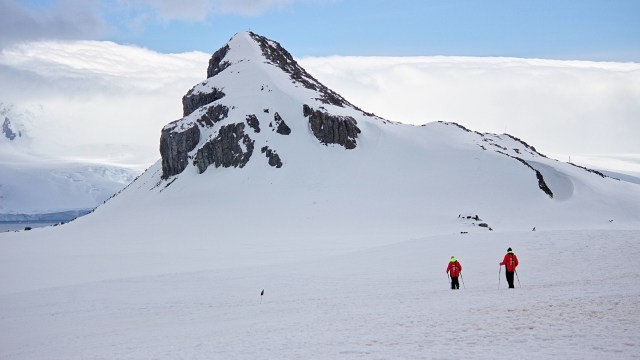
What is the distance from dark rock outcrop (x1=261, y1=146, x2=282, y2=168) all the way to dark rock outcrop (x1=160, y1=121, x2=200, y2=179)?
14656 mm

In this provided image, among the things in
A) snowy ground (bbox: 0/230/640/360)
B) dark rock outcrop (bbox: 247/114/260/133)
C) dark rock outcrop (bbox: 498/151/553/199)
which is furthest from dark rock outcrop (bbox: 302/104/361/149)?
snowy ground (bbox: 0/230/640/360)

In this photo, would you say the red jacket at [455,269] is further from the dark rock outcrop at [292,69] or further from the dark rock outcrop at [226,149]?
the dark rock outcrop at [292,69]

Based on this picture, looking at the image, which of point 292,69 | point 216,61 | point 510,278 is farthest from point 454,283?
point 216,61

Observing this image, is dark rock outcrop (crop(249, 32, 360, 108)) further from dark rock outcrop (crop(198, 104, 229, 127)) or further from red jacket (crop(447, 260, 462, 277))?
red jacket (crop(447, 260, 462, 277))

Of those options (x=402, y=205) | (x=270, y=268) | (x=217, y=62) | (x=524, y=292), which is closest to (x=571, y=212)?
(x=402, y=205)

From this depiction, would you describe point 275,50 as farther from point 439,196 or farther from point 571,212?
point 571,212

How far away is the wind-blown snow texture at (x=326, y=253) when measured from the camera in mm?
17703

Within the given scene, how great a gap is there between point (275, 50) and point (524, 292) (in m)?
117

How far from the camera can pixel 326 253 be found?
159 ft

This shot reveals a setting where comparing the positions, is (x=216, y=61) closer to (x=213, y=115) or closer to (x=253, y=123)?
(x=213, y=115)

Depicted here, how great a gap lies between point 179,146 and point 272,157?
19.5 m

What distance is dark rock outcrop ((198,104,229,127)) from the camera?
104 meters

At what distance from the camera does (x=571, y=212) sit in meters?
82.6

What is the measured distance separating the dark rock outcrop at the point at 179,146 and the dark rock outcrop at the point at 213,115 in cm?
217
